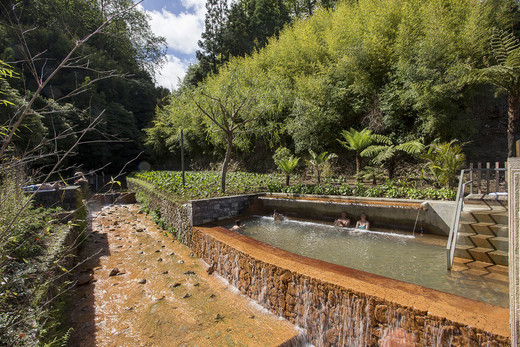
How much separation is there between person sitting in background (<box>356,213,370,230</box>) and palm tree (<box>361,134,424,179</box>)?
10.2 feet

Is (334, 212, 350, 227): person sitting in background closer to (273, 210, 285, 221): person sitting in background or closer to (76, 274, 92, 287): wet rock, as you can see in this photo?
(273, 210, 285, 221): person sitting in background

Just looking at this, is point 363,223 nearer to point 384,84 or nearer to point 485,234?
point 485,234

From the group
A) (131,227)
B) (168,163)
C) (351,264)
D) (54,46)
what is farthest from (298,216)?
(54,46)

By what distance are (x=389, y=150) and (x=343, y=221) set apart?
3.58 m

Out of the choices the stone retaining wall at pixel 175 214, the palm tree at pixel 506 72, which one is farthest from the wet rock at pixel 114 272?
the palm tree at pixel 506 72

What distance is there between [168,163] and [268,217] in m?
18.5

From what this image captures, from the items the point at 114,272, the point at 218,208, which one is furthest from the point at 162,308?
the point at 218,208

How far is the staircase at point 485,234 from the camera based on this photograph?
356 cm

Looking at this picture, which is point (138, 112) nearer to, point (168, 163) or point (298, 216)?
point (168, 163)

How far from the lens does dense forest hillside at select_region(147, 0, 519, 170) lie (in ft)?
24.6

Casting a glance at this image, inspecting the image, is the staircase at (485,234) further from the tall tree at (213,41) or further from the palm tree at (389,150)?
the tall tree at (213,41)

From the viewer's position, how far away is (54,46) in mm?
19766

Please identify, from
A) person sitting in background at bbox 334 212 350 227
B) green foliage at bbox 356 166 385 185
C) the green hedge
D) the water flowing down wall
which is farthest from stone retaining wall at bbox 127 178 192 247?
green foliage at bbox 356 166 385 185

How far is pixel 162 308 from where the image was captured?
368 centimetres
